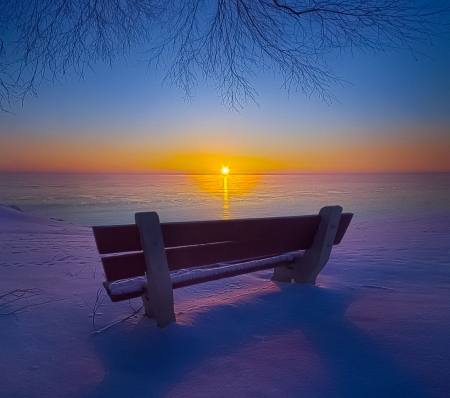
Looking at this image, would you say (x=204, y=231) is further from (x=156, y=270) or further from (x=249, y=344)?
(x=249, y=344)

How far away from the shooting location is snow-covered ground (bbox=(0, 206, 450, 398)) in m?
1.86

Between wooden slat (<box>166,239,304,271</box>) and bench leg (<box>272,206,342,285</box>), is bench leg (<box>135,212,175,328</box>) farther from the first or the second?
bench leg (<box>272,206,342,285</box>)

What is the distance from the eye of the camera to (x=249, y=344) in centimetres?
230

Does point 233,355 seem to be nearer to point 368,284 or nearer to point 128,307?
point 128,307

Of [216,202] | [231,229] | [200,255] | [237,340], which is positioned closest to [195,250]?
[200,255]

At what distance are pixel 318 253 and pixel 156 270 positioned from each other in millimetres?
1802

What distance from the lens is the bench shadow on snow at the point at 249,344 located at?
6.01 ft

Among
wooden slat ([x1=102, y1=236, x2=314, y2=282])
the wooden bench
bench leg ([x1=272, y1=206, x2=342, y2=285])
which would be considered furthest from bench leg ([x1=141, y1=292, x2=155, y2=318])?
bench leg ([x1=272, y1=206, x2=342, y2=285])

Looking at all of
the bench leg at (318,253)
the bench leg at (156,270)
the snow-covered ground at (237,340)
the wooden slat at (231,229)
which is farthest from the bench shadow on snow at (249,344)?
the wooden slat at (231,229)

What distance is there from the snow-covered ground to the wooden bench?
31 centimetres

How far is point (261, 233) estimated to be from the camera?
299 cm

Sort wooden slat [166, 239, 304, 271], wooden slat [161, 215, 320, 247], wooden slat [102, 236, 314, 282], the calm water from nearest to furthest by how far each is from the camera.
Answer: wooden slat [102, 236, 314, 282], wooden slat [161, 215, 320, 247], wooden slat [166, 239, 304, 271], the calm water

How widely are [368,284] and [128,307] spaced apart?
273cm

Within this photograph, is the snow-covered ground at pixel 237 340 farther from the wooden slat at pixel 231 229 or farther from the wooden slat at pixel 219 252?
the wooden slat at pixel 231 229
